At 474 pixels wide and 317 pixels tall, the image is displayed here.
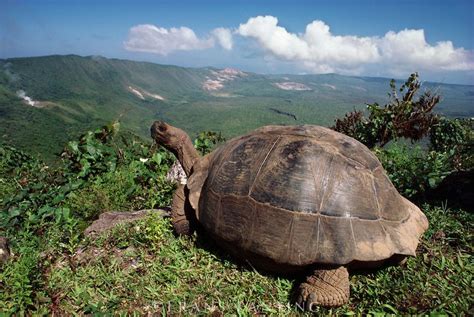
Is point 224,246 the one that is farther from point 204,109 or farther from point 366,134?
point 204,109

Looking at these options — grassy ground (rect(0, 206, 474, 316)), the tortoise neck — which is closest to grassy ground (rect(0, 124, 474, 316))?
grassy ground (rect(0, 206, 474, 316))

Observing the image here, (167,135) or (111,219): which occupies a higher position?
(167,135)

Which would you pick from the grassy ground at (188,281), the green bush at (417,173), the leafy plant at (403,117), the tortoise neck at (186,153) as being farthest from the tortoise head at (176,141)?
the leafy plant at (403,117)

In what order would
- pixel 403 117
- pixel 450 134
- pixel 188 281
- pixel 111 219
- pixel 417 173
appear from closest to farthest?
pixel 188 281, pixel 111 219, pixel 417 173, pixel 450 134, pixel 403 117

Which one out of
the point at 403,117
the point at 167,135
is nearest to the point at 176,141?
the point at 167,135

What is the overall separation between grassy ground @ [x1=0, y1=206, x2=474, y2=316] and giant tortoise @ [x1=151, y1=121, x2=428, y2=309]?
24cm

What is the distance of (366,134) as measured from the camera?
332 inches

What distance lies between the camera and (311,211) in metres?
3.12

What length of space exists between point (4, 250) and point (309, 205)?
341 centimetres

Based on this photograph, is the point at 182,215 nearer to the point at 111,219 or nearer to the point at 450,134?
the point at 111,219

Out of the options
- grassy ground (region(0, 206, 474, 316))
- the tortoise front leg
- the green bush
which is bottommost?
grassy ground (region(0, 206, 474, 316))

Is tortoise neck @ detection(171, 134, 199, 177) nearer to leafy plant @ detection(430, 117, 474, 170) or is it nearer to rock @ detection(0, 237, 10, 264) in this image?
rock @ detection(0, 237, 10, 264)

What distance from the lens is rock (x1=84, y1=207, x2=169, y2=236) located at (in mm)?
4363

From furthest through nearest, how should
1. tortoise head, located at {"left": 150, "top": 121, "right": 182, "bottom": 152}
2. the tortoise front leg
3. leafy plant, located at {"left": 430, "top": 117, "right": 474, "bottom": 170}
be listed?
1. leafy plant, located at {"left": 430, "top": 117, "right": 474, "bottom": 170}
2. tortoise head, located at {"left": 150, "top": 121, "right": 182, "bottom": 152}
3. the tortoise front leg
